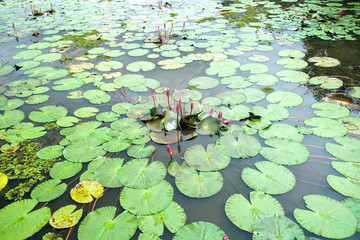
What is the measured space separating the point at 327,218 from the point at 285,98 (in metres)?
1.81

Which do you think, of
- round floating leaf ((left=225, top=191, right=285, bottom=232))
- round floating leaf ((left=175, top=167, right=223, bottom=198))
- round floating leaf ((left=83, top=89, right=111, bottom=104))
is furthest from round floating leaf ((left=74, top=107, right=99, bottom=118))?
round floating leaf ((left=225, top=191, right=285, bottom=232))

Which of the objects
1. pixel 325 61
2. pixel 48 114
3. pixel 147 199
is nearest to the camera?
pixel 147 199

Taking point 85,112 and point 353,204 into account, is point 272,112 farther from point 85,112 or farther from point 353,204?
point 85,112

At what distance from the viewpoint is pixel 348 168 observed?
197 cm

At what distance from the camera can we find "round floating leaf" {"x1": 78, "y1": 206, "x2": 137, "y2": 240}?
4.98 feet

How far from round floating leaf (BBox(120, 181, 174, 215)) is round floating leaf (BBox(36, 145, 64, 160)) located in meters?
0.99

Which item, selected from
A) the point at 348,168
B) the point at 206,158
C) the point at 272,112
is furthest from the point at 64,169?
the point at 348,168

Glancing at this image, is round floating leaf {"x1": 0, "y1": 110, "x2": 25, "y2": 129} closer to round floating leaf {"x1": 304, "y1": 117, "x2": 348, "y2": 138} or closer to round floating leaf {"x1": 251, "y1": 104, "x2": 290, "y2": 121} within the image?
round floating leaf {"x1": 251, "y1": 104, "x2": 290, "y2": 121}

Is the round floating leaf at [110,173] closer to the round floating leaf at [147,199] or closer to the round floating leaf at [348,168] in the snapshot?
the round floating leaf at [147,199]

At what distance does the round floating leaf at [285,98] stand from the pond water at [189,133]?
2 centimetres

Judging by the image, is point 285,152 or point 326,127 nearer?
point 285,152

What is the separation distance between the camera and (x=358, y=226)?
1.51m

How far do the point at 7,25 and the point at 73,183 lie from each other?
776 cm

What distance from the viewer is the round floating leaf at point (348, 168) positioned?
1.90 metres
